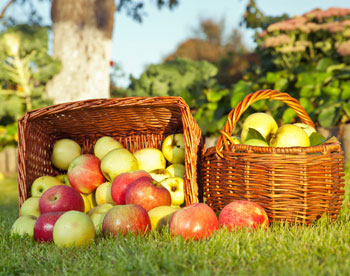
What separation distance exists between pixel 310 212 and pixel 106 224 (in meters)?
1.05

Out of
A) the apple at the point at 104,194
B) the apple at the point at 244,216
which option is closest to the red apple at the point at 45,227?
the apple at the point at 104,194

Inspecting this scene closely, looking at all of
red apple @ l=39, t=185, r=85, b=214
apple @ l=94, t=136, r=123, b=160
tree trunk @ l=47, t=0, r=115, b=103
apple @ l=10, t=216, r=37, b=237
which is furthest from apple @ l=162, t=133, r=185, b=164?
tree trunk @ l=47, t=0, r=115, b=103

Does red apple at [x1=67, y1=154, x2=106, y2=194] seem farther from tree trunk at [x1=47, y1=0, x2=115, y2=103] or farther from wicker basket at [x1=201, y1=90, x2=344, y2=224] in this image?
tree trunk at [x1=47, y1=0, x2=115, y2=103]

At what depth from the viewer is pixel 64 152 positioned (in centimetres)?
271

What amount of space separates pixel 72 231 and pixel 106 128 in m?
1.06

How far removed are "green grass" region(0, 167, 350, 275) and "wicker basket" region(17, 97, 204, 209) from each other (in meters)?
0.56

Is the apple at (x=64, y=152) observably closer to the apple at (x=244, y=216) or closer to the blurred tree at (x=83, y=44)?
the apple at (x=244, y=216)

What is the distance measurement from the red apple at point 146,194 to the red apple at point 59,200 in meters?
0.30

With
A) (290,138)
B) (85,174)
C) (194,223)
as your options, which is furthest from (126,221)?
(290,138)

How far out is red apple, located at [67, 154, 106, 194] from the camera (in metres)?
2.46

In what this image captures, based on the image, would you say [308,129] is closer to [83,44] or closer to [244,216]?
[244,216]

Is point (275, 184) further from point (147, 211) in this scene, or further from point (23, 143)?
point (23, 143)

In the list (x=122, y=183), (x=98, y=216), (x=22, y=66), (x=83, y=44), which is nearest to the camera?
(x=98, y=216)

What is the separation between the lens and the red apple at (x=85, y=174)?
246 cm
